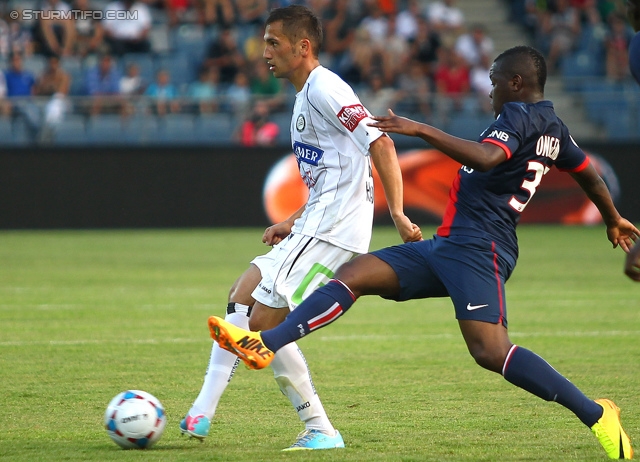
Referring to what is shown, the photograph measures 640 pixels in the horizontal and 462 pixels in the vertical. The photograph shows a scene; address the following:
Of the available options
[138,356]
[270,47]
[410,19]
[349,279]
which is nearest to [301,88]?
[270,47]

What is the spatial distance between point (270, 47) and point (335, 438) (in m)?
1.97

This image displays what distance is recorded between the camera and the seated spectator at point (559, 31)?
2250 cm

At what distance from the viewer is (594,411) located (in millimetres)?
4570

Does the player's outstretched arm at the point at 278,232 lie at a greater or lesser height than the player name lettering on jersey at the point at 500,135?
lesser

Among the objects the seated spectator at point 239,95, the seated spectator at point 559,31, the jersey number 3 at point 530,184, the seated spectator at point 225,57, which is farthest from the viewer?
the seated spectator at point 559,31

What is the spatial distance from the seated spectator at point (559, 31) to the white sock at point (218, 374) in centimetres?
1817

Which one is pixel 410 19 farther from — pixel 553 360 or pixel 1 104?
pixel 553 360

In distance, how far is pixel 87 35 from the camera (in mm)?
19906

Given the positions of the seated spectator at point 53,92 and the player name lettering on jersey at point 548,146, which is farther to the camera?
the seated spectator at point 53,92

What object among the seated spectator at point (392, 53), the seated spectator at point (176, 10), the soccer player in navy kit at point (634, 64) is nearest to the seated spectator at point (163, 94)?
the seated spectator at point (176, 10)

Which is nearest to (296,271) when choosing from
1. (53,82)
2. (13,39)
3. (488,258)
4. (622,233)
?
(488,258)

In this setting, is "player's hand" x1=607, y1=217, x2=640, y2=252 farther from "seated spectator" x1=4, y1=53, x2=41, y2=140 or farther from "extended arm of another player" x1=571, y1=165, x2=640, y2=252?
"seated spectator" x1=4, y1=53, x2=41, y2=140

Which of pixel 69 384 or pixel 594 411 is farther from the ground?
pixel 594 411

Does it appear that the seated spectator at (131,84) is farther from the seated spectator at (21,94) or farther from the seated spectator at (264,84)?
the seated spectator at (264,84)
